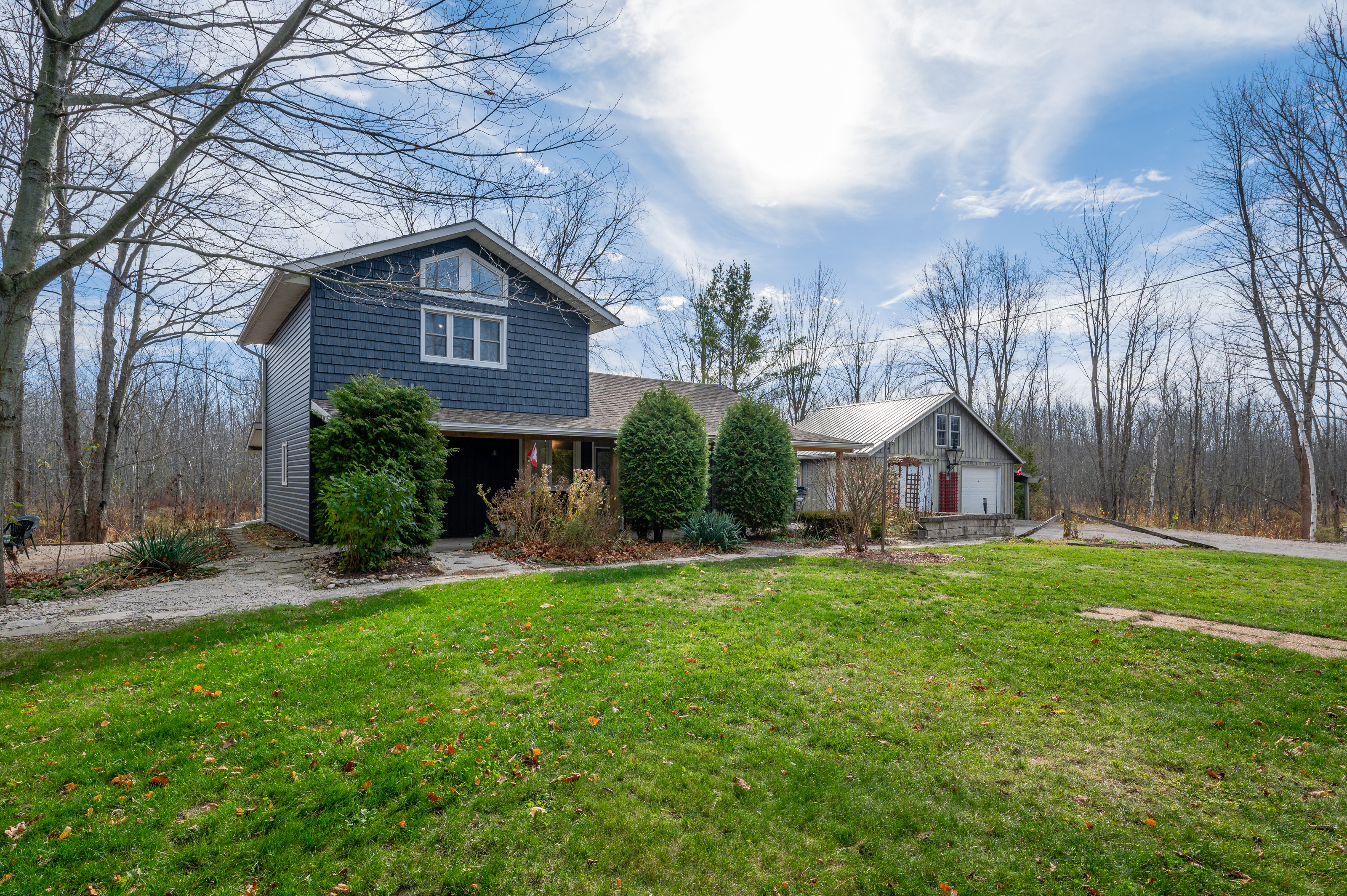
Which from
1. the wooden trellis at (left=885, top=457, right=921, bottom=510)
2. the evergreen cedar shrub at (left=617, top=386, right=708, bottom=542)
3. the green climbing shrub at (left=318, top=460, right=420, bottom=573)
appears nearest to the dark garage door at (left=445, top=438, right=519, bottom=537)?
the evergreen cedar shrub at (left=617, top=386, right=708, bottom=542)

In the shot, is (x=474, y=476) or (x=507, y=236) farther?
(x=507, y=236)

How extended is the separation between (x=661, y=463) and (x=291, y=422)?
8.19 metres

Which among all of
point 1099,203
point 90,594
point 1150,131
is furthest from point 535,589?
point 1099,203

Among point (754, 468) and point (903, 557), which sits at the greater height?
point (754, 468)

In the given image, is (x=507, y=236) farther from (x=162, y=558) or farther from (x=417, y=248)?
(x=162, y=558)

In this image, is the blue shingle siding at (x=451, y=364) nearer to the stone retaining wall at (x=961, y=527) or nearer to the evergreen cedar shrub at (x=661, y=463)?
the evergreen cedar shrub at (x=661, y=463)

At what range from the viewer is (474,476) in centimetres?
1309

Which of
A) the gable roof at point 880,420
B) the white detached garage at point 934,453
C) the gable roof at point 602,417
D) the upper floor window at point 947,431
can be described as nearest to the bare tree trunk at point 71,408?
the gable roof at point 602,417

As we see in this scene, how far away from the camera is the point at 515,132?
4.71m

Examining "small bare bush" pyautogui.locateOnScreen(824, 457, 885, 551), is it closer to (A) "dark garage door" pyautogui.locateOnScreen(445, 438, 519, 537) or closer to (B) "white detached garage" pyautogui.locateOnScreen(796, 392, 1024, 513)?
(A) "dark garage door" pyautogui.locateOnScreen(445, 438, 519, 537)

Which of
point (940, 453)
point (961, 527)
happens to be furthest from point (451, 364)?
point (940, 453)

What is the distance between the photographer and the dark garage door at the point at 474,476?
12891 mm

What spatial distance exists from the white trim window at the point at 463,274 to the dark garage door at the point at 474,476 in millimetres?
3113

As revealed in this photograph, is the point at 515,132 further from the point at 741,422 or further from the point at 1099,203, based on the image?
the point at 1099,203
